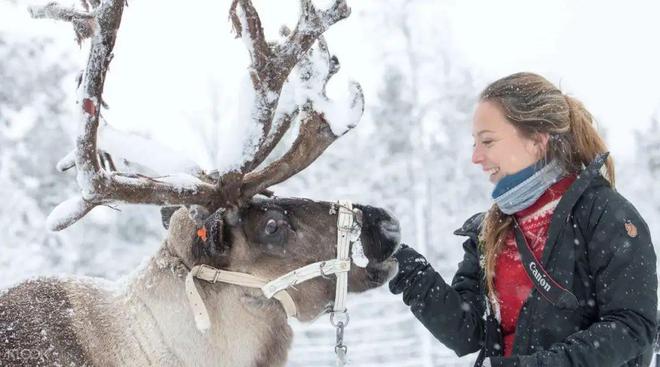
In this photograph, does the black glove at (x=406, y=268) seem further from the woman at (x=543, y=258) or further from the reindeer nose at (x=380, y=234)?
the reindeer nose at (x=380, y=234)

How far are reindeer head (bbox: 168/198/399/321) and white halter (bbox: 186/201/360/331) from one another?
0.10 ft

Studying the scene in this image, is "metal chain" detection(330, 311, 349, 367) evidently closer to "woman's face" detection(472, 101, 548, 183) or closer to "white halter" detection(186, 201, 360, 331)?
"white halter" detection(186, 201, 360, 331)

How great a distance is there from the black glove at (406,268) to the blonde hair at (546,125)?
34 cm

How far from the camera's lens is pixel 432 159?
28141 mm

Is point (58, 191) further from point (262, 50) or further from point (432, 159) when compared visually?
point (262, 50)

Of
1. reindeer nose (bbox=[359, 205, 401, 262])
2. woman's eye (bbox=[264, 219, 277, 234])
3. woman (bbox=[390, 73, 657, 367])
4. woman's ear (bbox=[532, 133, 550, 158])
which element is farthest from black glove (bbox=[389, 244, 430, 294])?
woman's ear (bbox=[532, 133, 550, 158])

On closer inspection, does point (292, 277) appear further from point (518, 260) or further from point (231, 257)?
point (518, 260)

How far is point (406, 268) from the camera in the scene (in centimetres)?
341

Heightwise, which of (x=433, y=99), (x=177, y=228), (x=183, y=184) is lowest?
(x=177, y=228)

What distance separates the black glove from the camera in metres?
3.40

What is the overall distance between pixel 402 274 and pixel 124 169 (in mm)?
1512

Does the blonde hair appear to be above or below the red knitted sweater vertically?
above

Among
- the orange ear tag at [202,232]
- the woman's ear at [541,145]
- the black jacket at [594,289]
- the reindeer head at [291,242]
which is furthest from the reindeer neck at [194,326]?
the woman's ear at [541,145]

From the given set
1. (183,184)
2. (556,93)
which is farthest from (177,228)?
(556,93)
